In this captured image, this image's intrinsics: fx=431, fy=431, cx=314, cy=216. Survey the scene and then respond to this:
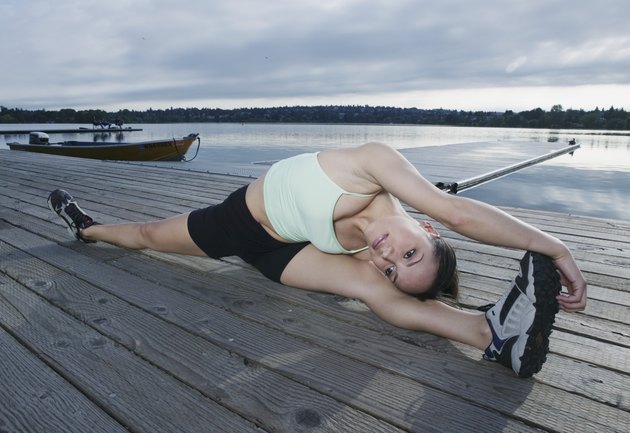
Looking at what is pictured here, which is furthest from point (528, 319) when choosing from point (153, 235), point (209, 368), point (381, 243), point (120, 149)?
point (120, 149)

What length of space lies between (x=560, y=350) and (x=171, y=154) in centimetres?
1826

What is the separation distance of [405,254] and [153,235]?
174 centimetres

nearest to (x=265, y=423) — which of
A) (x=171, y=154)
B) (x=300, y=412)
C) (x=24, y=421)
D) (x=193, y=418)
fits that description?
(x=300, y=412)

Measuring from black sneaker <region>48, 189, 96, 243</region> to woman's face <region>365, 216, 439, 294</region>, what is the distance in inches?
89.6

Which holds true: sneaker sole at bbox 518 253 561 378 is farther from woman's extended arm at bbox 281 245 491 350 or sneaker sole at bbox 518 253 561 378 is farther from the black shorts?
the black shorts

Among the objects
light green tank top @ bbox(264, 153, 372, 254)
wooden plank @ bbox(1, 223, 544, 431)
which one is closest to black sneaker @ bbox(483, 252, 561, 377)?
wooden plank @ bbox(1, 223, 544, 431)

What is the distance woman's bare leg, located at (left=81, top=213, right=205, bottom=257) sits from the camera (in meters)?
2.71

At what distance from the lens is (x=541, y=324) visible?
5.02ft

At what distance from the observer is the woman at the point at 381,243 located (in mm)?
1614

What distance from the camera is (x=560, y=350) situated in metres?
1.76

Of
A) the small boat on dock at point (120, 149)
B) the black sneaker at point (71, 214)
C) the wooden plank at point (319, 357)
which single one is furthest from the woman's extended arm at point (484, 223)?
the small boat on dock at point (120, 149)

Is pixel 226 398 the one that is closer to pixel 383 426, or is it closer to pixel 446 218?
pixel 383 426

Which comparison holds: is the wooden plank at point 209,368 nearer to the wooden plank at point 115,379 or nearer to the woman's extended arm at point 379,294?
the wooden plank at point 115,379

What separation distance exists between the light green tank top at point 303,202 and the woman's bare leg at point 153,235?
26.7 inches
